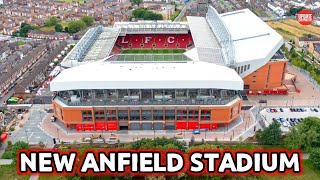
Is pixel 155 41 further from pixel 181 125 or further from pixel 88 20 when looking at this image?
pixel 181 125

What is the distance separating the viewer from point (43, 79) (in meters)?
66.0

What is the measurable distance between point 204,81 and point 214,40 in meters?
Answer: 22.6

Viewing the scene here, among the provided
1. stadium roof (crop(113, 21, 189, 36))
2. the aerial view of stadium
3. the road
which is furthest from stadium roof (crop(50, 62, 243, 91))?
the road

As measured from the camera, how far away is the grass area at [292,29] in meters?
95.2

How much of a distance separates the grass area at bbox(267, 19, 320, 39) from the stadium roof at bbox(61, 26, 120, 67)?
49.8m

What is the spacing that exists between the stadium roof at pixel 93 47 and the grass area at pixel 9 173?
19398 mm

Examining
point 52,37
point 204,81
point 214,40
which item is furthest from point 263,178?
point 52,37

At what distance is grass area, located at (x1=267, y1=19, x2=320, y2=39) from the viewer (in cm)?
9519

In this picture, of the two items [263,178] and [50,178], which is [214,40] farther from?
[50,178]

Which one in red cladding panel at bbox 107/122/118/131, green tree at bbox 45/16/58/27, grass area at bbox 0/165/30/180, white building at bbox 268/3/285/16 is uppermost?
white building at bbox 268/3/285/16

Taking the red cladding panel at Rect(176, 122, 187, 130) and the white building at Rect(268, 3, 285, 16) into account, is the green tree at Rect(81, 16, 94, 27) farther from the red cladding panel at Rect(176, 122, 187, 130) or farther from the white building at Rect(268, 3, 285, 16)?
the red cladding panel at Rect(176, 122, 187, 130)

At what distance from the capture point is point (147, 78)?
4778 cm

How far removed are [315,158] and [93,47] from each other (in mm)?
42618

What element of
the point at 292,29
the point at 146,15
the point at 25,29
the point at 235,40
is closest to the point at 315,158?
the point at 235,40
